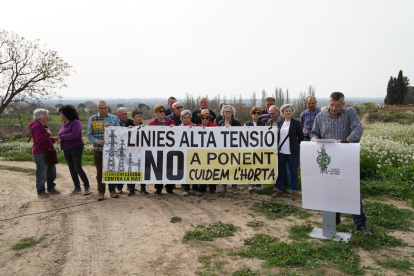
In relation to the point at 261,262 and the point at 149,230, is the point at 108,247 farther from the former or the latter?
the point at 261,262

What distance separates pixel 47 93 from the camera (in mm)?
23016

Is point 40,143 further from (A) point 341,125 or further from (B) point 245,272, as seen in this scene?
(A) point 341,125

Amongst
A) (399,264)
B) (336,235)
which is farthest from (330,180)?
(399,264)

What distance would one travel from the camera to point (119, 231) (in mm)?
5270

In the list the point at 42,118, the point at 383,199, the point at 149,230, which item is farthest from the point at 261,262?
the point at 42,118

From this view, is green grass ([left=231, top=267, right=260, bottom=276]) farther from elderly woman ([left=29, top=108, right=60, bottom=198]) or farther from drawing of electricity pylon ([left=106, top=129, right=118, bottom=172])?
elderly woman ([left=29, top=108, right=60, bottom=198])

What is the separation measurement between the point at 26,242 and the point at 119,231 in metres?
1.47

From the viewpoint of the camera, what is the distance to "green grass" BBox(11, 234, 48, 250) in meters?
4.65

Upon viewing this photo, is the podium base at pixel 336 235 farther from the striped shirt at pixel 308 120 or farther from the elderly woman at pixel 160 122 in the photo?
the elderly woman at pixel 160 122

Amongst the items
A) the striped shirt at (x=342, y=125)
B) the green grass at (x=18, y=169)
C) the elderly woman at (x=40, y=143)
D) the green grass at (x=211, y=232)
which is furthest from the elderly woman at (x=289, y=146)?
the green grass at (x=18, y=169)

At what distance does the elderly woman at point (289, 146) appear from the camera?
7082 millimetres

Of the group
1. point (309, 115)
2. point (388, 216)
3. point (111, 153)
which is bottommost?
point (388, 216)

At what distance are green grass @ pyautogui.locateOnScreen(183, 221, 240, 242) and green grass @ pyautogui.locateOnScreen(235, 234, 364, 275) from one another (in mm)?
520

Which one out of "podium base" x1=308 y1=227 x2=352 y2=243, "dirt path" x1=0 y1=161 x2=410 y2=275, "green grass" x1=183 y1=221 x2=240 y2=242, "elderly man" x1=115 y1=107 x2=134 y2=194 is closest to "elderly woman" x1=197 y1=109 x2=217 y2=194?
"dirt path" x1=0 y1=161 x2=410 y2=275
